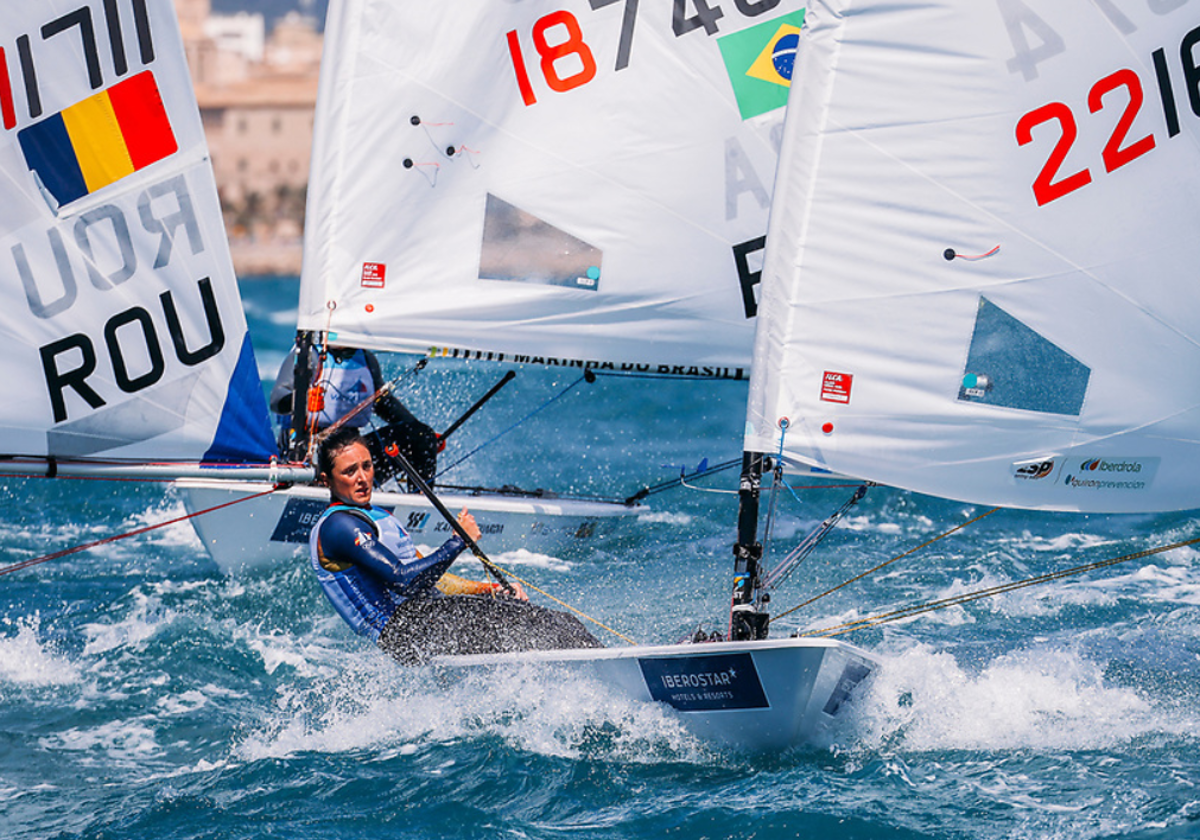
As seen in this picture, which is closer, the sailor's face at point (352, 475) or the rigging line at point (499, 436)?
the sailor's face at point (352, 475)

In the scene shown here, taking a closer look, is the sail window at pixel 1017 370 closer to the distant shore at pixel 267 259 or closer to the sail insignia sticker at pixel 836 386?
the sail insignia sticker at pixel 836 386

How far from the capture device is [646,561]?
764 cm

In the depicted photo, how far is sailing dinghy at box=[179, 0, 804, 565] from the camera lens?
6734 millimetres

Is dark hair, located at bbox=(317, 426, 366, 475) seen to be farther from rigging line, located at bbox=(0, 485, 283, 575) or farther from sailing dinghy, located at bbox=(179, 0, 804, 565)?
sailing dinghy, located at bbox=(179, 0, 804, 565)

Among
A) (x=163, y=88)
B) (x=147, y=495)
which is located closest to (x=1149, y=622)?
(x=163, y=88)

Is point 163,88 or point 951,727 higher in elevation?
point 163,88

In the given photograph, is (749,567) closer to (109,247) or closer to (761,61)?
(109,247)

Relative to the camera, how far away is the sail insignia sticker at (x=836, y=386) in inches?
182

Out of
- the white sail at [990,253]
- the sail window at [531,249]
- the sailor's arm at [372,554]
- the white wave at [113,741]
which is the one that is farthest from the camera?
the sail window at [531,249]

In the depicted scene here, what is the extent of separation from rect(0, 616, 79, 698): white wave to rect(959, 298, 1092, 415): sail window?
12.7 ft

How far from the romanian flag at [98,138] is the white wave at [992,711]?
118 inches

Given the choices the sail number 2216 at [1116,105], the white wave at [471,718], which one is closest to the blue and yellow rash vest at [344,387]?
the white wave at [471,718]

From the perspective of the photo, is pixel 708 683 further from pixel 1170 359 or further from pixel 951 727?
pixel 1170 359

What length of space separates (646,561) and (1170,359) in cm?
353
